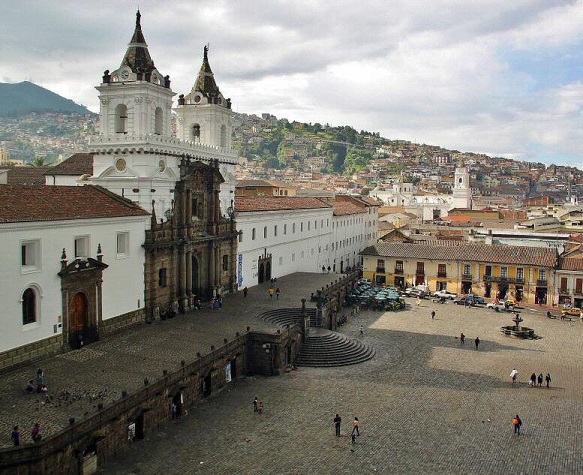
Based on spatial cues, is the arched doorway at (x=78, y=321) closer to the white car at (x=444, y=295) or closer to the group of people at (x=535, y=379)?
the group of people at (x=535, y=379)

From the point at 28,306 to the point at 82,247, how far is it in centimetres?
404

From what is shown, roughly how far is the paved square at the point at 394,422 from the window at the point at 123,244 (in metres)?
8.86

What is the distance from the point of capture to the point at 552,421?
24.9 meters

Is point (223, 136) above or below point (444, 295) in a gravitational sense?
above

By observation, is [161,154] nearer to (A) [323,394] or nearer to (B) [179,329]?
(B) [179,329]

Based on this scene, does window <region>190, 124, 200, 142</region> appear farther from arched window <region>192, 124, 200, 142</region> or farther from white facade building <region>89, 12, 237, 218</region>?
white facade building <region>89, 12, 237, 218</region>

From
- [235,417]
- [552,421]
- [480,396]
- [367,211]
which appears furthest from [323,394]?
[367,211]

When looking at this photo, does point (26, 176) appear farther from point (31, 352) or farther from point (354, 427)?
point (354, 427)

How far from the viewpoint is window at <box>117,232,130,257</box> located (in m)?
29.7

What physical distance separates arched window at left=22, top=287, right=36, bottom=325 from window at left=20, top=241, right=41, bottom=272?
0.96 metres

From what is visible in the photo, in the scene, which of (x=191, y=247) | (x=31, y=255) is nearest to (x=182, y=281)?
(x=191, y=247)

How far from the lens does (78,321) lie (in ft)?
87.4

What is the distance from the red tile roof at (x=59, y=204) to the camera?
23.6 metres

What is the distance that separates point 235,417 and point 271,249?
25858mm
